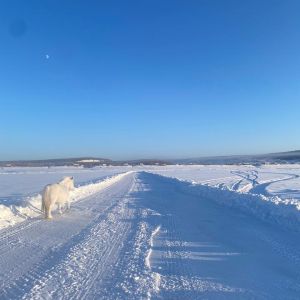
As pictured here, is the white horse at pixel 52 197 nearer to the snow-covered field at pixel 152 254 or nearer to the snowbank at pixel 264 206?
the snow-covered field at pixel 152 254

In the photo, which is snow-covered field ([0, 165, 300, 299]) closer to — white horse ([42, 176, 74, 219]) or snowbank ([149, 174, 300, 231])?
snowbank ([149, 174, 300, 231])

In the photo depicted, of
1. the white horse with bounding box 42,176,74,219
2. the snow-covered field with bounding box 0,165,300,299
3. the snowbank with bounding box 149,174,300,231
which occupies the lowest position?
the snow-covered field with bounding box 0,165,300,299

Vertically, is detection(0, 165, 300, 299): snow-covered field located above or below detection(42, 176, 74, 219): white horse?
below

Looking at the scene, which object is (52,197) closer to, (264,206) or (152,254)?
(152,254)

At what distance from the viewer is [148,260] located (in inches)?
288

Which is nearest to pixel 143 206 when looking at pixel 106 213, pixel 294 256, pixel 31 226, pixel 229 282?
pixel 106 213

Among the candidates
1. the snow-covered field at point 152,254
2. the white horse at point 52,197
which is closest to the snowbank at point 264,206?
the snow-covered field at point 152,254

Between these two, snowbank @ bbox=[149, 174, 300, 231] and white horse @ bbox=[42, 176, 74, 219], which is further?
white horse @ bbox=[42, 176, 74, 219]

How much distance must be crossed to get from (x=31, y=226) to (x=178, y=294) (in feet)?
23.1

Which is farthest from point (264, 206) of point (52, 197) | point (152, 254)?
point (52, 197)

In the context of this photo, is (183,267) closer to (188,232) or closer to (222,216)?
(188,232)

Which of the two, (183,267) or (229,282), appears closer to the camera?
(229,282)

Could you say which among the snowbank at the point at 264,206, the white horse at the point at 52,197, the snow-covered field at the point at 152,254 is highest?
the white horse at the point at 52,197

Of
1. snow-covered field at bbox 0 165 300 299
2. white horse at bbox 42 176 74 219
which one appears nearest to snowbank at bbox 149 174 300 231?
snow-covered field at bbox 0 165 300 299
